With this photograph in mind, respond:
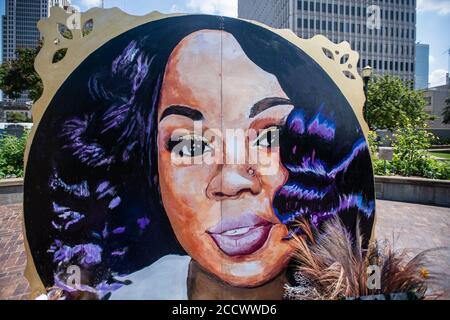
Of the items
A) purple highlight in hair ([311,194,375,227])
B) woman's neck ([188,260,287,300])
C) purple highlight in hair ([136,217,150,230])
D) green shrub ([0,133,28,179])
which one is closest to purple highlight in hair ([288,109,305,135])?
purple highlight in hair ([311,194,375,227])

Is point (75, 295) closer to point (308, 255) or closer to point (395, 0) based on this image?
point (308, 255)

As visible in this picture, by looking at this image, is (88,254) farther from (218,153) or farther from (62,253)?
(218,153)

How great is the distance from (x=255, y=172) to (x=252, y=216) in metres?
0.53

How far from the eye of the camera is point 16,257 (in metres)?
5.24

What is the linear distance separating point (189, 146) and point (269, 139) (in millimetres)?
973

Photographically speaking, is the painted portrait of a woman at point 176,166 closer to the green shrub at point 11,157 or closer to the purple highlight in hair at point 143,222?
the purple highlight in hair at point 143,222

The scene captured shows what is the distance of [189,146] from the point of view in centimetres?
327

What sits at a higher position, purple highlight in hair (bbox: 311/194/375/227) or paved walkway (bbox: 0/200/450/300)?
purple highlight in hair (bbox: 311/194/375/227)

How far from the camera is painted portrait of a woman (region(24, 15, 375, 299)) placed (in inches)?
123

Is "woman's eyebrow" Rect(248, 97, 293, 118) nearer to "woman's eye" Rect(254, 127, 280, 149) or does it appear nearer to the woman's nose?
"woman's eye" Rect(254, 127, 280, 149)

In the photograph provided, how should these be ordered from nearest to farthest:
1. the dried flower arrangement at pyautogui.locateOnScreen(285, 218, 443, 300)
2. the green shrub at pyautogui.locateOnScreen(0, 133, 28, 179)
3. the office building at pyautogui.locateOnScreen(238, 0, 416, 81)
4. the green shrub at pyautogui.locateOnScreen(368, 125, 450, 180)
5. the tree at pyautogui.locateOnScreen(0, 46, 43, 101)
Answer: the dried flower arrangement at pyautogui.locateOnScreen(285, 218, 443, 300) → the green shrub at pyautogui.locateOnScreen(0, 133, 28, 179) → the green shrub at pyautogui.locateOnScreen(368, 125, 450, 180) → the tree at pyautogui.locateOnScreen(0, 46, 43, 101) → the office building at pyautogui.locateOnScreen(238, 0, 416, 81)

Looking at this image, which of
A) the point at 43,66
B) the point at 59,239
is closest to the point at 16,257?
the point at 59,239

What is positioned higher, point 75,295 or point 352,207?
point 352,207

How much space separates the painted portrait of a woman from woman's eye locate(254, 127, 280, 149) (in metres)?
0.01
